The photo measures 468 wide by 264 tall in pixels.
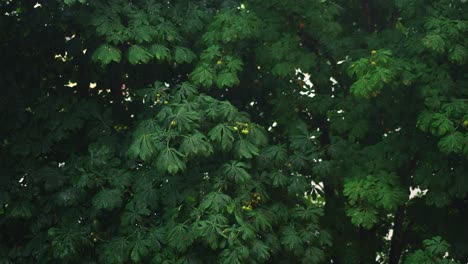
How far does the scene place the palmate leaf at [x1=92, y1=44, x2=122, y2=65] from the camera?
973cm

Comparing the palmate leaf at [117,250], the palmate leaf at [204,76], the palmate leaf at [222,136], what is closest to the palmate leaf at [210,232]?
the palmate leaf at [222,136]

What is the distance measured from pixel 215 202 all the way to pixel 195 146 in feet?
1.99

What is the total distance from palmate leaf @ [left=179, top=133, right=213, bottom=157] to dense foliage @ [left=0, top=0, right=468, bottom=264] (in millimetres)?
26

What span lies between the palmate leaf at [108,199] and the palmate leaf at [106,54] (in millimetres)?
1351

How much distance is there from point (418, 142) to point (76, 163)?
3628 mm

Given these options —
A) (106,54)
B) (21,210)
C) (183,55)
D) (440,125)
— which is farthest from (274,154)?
(21,210)

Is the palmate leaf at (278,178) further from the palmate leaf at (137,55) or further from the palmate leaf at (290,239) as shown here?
the palmate leaf at (137,55)

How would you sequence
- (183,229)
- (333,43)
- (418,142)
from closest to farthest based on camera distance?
(183,229) → (418,142) → (333,43)

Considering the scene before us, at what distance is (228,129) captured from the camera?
9.26m

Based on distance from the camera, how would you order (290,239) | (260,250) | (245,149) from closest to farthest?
(260,250) < (245,149) < (290,239)

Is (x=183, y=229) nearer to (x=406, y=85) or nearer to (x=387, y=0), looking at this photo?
(x=406, y=85)

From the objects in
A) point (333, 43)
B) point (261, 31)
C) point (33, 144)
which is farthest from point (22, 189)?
point (333, 43)

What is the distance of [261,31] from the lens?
33.8 feet

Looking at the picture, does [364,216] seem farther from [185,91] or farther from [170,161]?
[185,91]
